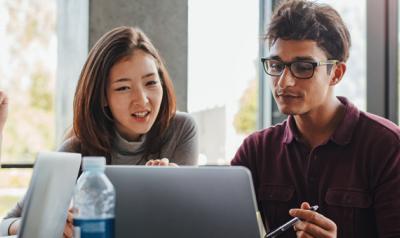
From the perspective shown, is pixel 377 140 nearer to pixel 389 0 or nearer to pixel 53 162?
pixel 389 0

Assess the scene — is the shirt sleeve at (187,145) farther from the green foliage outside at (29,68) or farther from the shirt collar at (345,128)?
the green foliage outside at (29,68)

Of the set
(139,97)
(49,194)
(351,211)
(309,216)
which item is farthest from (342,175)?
(49,194)

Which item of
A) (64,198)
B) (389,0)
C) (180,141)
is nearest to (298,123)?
(180,141)

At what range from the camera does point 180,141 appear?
2100 millimetres

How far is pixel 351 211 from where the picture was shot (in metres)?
1.71

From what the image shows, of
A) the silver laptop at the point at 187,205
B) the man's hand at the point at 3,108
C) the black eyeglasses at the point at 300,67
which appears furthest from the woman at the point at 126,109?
the silver laptop at the point at 187,205

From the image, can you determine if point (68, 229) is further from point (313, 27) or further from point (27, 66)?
point (27, 66)

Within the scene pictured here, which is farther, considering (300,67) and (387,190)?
(300,67)

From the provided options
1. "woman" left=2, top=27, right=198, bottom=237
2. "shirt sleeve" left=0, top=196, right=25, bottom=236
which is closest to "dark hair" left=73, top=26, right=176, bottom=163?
"woman" left=2, top=27, right=198, bottom=237

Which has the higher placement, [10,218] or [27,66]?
[27,66]

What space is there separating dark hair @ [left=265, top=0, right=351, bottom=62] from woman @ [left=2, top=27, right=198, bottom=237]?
0.45 meters

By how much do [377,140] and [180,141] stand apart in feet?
2.32

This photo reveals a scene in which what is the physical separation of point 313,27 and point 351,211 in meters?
0.58

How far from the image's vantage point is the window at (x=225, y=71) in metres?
3.26
